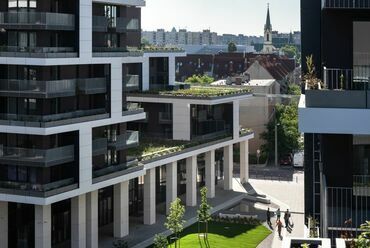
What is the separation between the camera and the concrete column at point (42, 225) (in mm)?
38312

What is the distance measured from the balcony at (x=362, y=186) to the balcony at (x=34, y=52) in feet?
87.1

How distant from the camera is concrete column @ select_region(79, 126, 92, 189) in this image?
133 ft

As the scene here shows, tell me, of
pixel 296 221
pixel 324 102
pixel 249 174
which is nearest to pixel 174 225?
pixel 296 221

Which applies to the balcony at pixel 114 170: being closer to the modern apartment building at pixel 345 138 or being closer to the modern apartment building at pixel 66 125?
the modern apartment building at pixel 66 125

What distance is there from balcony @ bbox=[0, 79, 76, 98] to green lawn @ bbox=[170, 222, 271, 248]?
13.1 metres

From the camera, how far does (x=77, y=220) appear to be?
1628 inches

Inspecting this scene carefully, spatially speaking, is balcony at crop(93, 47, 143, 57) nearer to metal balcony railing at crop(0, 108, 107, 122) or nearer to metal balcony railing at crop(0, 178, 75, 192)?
metal balcony railing at crop(0, 108, 107, 122)

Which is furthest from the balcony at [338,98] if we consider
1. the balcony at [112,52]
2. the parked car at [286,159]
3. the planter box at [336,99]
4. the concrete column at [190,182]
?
the parked car at [286,159]

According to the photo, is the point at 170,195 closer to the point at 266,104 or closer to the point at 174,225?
the point at 174,225

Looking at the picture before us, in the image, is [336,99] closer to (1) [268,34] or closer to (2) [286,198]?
(2) [286,198]

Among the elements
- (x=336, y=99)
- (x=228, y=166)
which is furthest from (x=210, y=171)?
(x=336, y=99)

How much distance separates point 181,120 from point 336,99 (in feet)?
152

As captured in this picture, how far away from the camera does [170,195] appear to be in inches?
2119

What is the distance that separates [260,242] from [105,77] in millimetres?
15358
